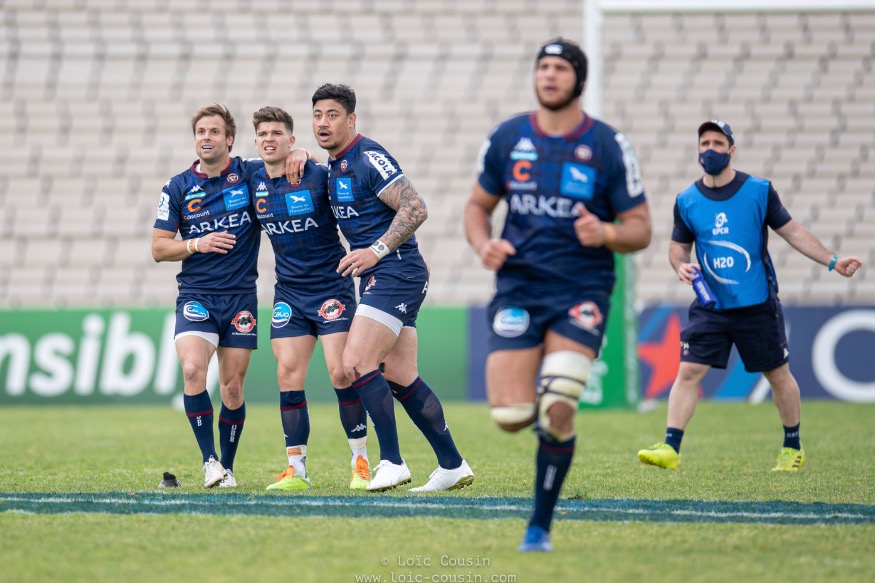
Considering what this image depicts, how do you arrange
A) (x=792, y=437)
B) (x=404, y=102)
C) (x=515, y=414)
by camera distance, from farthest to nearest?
1. (x=404, y=102)
2. (x=792, y=437)
3. (x=515, y=414)

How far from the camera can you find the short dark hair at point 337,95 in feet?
24.3

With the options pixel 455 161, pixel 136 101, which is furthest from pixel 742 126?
pixel 136 101

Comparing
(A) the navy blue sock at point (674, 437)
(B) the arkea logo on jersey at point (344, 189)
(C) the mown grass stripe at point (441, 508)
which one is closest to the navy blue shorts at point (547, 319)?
(C) the mown grass stripe at point (441, 508)

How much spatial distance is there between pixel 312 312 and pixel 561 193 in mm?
2494

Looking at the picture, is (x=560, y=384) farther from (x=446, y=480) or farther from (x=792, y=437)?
(x=792, y=437)

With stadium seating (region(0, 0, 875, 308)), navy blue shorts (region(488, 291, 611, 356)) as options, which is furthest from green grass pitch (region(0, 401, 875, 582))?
stadium seating (region(0, 0, 875, 308))

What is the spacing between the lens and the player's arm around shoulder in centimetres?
820

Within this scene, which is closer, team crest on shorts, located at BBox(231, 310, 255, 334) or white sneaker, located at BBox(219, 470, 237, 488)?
white sneaker, located at BBox(219, 470, 237, 488)

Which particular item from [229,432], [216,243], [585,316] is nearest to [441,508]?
[585,316]

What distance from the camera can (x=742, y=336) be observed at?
843 cm

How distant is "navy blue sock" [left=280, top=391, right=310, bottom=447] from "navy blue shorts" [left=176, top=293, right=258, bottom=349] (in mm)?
397

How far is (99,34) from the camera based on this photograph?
896 inches

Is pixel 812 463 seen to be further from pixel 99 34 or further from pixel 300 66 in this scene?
pixel 99 34

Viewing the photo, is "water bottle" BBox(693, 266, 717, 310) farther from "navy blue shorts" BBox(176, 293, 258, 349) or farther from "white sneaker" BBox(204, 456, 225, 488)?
"white sneaker" BBox(204, 456, 225, 488)
